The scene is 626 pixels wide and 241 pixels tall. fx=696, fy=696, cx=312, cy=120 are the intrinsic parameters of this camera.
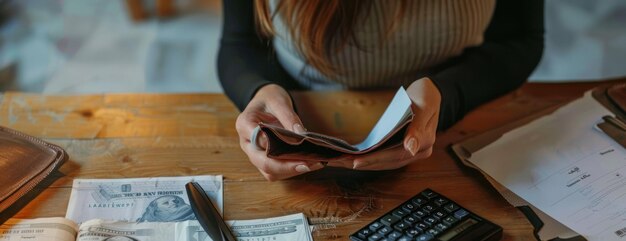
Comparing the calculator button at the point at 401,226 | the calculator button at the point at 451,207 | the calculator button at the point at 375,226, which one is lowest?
the calculator button at the point at 375,226

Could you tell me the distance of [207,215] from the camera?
776 mm

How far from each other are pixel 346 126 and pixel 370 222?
0.23 m

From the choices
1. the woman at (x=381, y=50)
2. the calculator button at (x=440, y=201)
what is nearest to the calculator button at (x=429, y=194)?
the calculator button at (x=440, y=201)

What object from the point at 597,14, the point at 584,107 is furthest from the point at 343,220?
the point at 597,14

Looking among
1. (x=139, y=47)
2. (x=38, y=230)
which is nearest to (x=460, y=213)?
(x=38, y=230)

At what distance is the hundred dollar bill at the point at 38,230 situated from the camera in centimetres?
75

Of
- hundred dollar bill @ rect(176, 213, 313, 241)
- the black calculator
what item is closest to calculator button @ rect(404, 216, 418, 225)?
the black calculator

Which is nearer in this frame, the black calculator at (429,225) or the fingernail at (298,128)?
the black calculator at (429,225)

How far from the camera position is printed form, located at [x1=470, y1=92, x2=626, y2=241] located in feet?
2.59

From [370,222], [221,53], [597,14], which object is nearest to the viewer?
[370,222]

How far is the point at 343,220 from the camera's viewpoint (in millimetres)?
793

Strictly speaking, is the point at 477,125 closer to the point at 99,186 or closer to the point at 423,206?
the point at 423,206

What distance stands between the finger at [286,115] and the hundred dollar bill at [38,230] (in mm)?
274

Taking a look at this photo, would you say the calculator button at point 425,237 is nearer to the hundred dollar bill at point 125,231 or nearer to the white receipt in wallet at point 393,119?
the white receipt in wallet at point 393,119
